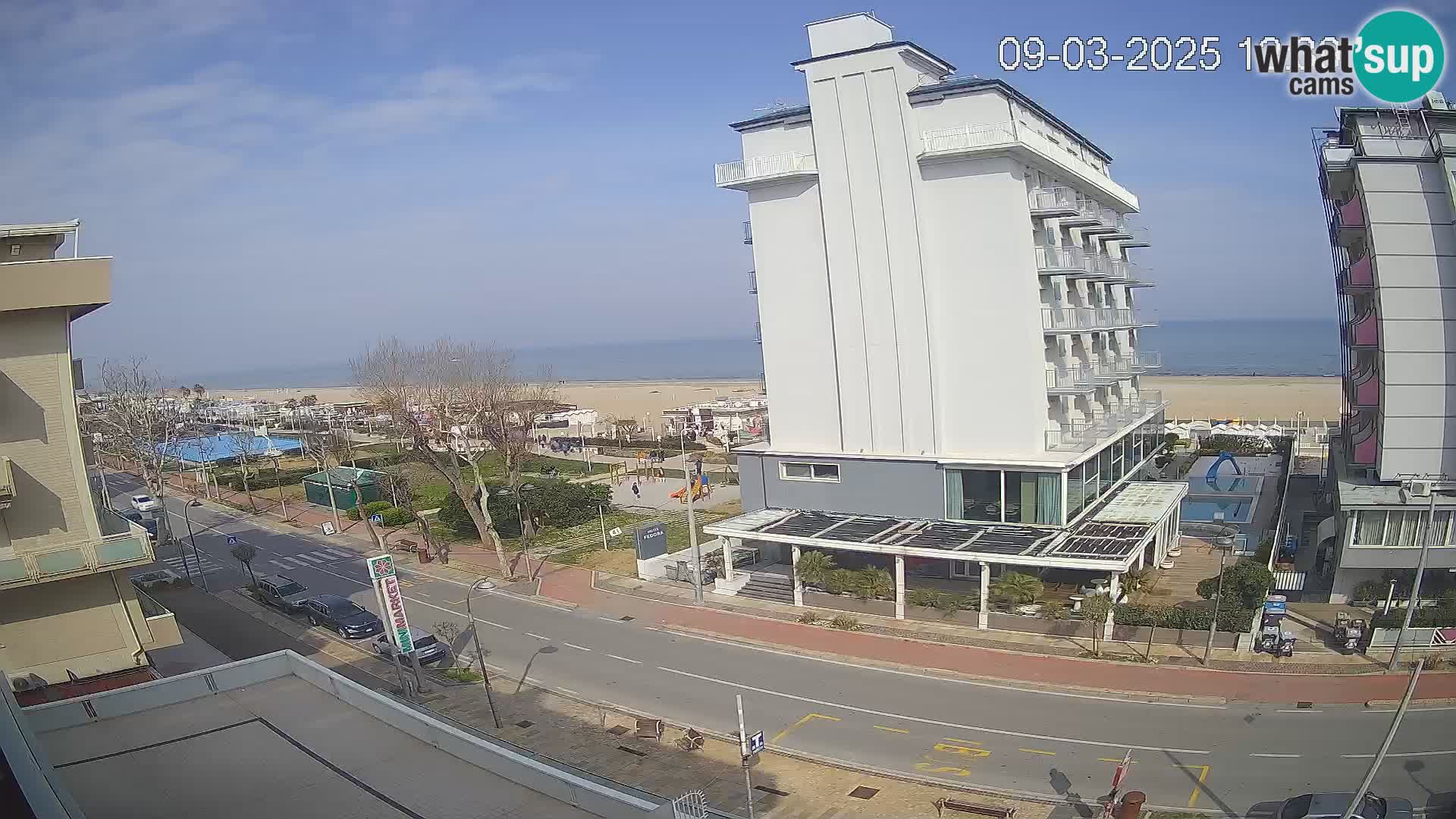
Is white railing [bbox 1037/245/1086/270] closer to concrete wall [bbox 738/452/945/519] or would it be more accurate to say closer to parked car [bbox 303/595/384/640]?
concrete wall [bbox 738/452/945/519]

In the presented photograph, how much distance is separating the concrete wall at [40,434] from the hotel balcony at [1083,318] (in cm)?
2918

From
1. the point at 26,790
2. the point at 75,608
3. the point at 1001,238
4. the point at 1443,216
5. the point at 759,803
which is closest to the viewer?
the point at 26,790

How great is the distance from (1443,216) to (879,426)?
19.1 m

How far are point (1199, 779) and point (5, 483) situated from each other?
85.3ft

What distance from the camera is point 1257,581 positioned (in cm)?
2509

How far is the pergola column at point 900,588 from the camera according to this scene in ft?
92.8

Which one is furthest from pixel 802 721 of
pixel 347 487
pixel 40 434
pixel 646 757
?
pixel 347 487

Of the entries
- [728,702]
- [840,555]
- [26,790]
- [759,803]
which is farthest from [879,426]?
[26,790]

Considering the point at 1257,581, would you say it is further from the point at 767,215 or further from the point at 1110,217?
the point at 1110,217

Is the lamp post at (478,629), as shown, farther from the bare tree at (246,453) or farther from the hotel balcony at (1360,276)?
the hotel balcony at (1360,276)

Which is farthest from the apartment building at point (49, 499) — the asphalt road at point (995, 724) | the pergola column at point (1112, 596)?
the pergola column at point (1112, 596)

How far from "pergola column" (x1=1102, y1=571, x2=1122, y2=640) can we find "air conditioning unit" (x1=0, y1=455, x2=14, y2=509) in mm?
27604

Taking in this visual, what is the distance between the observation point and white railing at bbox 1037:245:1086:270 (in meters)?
31.8

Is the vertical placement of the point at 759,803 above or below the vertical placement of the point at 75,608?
below
